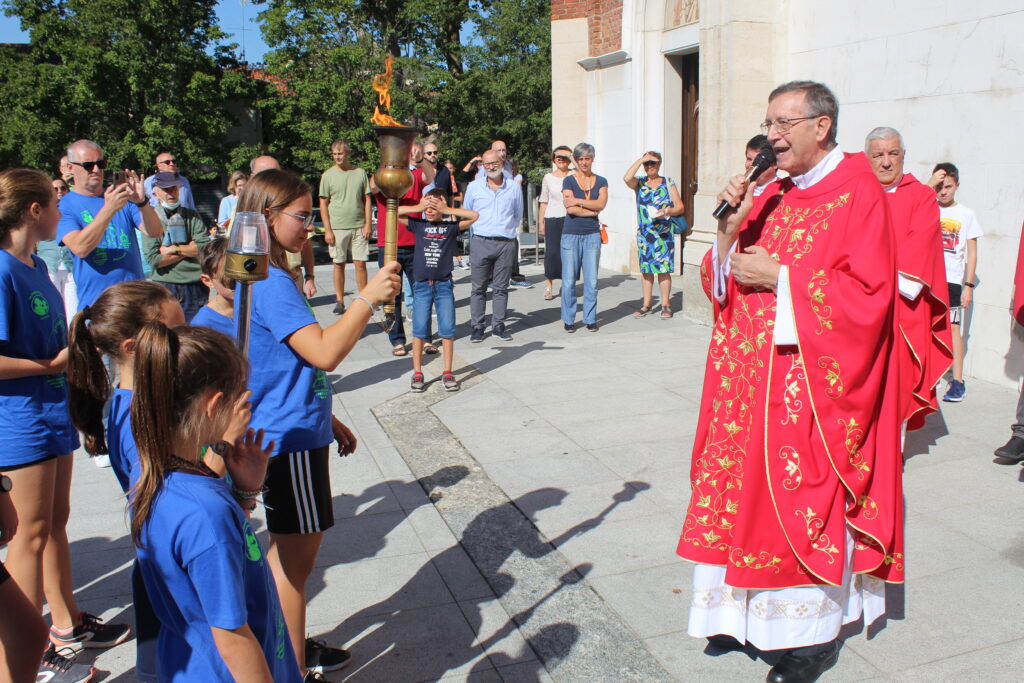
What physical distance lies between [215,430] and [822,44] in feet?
26.2

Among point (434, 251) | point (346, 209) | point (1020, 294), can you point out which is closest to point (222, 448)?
point (1020, 294)

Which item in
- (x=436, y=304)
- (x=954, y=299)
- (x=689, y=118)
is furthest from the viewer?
(x=689, y=118)

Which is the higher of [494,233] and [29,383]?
Result: [494,233]

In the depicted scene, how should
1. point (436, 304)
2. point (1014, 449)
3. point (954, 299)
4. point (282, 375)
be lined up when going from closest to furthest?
point (282, 375) → point (1014, 449) → point (954, 299) → point (436, 304)

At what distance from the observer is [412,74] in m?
26.9

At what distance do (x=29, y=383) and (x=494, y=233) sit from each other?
5.78 m

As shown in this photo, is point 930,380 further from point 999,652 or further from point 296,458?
point 296,458

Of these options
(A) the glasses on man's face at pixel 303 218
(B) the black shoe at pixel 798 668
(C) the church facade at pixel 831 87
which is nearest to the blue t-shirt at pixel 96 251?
(A) the glasses on man's face at pixel 303 218

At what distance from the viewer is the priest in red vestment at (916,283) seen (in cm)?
489

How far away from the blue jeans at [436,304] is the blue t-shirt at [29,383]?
3.94 metres

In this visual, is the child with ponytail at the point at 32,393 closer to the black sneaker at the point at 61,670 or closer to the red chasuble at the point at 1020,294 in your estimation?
the black sneaker at the point at 61,670

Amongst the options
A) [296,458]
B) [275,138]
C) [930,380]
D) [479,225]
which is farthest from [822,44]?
[275,138]

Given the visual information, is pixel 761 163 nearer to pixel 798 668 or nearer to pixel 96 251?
pixel 798 668

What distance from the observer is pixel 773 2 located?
882cm
